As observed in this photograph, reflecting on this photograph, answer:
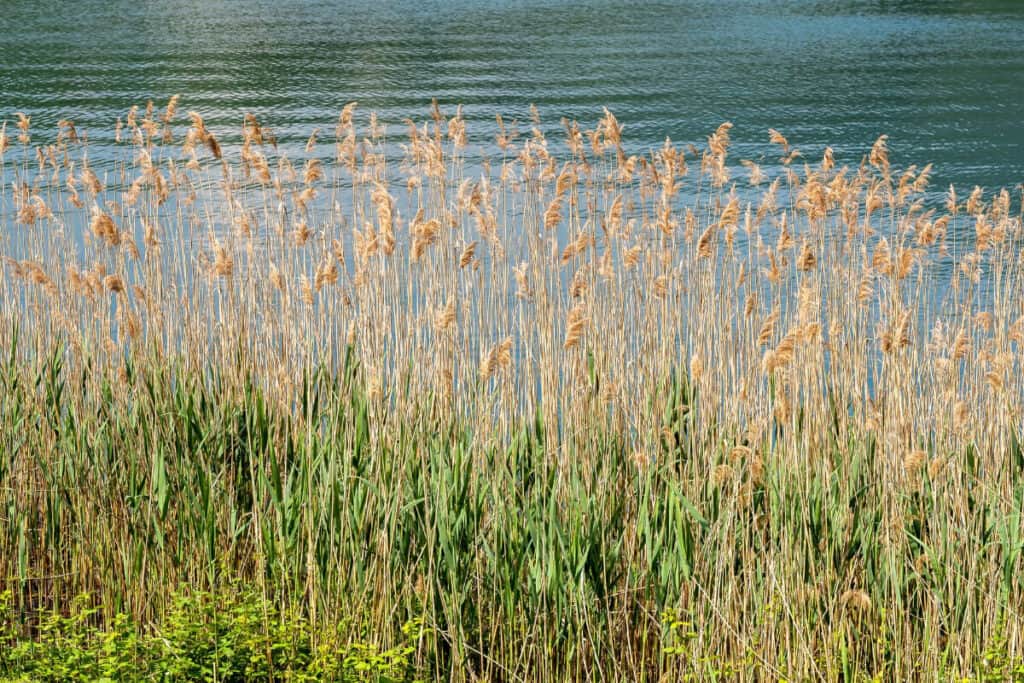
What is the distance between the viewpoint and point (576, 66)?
2506 cm

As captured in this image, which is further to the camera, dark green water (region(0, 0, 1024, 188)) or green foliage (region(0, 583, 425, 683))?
dark green water (region(0, 0, 1024, 188))

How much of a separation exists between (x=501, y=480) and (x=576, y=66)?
2129 cm

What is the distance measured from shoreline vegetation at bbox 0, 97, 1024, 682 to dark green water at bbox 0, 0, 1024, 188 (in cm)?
1222

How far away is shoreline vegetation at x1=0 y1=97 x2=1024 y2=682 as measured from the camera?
420cm

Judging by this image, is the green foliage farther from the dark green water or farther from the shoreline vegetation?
the dark green water

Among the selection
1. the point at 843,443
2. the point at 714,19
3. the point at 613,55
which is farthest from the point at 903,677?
the point at 714,19

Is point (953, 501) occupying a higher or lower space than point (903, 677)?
higher

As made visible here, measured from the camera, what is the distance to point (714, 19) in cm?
3183

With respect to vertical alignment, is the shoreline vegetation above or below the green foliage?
above

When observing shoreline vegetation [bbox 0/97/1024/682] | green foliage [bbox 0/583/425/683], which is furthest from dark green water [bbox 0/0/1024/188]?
green foliage [bbox 0/583/425/683]

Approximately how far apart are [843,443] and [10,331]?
141 inches

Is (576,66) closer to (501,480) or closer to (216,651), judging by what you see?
(501,480)

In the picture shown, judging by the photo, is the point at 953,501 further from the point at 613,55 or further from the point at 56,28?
the point at 56,28

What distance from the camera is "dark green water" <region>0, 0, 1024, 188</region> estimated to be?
19594mm
